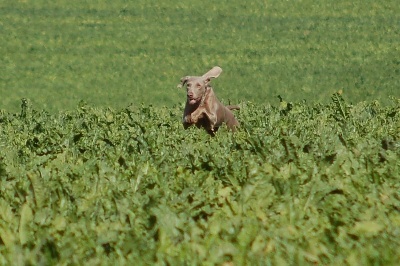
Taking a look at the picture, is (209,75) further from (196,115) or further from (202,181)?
(202,181)

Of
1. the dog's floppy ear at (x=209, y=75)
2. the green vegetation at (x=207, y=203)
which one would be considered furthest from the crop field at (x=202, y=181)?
the dog's floppy ear at (x=209, y=75)

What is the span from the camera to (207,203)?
5.86 metres

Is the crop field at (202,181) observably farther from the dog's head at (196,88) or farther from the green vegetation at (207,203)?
the dog's head at (196,88)

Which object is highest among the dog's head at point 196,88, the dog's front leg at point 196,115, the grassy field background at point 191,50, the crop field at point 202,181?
the crop field at point 202,181

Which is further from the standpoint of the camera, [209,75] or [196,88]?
[209,75]

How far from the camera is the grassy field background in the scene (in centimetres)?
2167

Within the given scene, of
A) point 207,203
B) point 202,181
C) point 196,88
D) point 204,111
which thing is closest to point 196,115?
point 204,111

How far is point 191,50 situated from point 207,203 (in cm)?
2184

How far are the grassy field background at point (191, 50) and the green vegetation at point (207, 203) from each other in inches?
453

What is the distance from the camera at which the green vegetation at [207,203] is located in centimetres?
485

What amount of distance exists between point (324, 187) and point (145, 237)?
4.61 feet

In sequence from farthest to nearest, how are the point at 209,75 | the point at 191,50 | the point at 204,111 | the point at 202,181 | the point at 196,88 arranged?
the point at 191,50
the point at 209,75
the point at 196,88
the point at 204,111
the point at 202,181

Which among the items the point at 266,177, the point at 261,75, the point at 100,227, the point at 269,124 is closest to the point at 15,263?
the point at 100,227

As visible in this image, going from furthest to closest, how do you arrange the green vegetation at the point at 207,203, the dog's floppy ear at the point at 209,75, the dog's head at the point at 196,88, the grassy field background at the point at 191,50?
1. the grassy field background at the point at 191,50
2. the dog's floppy ear at the point at 209,75
3. the dog's head at the point at 196,88
4. the green vegetation at the point at 207,203
